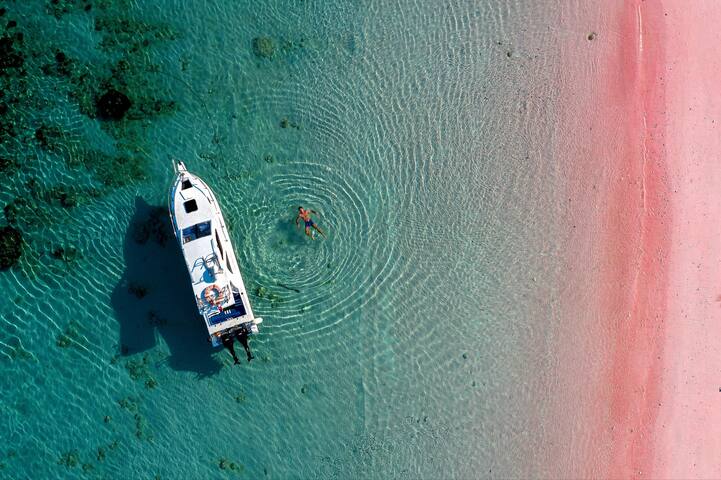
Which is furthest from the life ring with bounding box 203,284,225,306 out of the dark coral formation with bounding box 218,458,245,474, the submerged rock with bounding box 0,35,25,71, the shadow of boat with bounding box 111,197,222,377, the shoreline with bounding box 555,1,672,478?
the shoreline with bounding box 555,1,672,478

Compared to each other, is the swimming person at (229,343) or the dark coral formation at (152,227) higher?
the dark coral formation at (152,227)

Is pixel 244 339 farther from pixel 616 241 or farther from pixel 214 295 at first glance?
pixel 616 241

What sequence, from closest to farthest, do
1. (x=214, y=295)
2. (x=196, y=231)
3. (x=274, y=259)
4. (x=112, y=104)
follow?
1. (x=214, y=295)
2. (x=196, y=231)
3. (x=112, y=104)
4. (x=274, y=259)

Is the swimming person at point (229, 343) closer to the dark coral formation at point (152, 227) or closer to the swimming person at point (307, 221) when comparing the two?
the dark coral formation at point (152, 227)

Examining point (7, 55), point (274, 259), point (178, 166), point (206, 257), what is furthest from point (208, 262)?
point (7, 55)

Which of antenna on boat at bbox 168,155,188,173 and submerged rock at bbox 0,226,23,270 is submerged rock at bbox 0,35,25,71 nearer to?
submerged rock at bbox 0,226,23,270

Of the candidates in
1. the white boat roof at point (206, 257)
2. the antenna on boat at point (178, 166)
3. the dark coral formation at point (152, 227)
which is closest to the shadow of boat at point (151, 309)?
the dark coral formation at point (152, 227)
